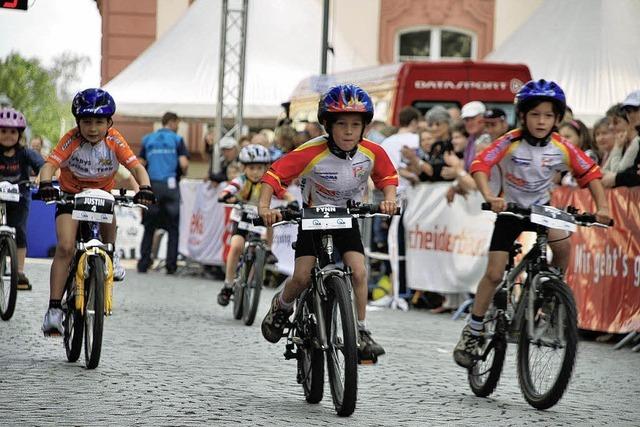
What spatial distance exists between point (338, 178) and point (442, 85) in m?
13.5

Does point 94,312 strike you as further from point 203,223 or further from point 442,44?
point 442,44

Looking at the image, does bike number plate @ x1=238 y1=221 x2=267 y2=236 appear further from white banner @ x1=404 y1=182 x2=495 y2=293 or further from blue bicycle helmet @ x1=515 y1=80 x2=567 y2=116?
blue bicycle helmet @ x1=515 y1=80 x2=567 y2=116

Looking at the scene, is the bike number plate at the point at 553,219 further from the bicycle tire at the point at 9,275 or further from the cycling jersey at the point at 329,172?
the bicycle tire at the point at 9,275

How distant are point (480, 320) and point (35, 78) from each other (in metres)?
76.2

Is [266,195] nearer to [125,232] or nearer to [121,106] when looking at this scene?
[125,232]

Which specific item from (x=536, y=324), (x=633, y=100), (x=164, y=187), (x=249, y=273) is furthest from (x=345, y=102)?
(x=164, y=187)

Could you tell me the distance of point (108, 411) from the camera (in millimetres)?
7711

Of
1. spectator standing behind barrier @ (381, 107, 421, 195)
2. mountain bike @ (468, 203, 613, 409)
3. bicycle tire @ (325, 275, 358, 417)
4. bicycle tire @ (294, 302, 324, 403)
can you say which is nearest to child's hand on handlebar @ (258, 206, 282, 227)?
bicycle tire @ (325, 275, 358, 417)

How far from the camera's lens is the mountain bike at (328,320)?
7.77 metres

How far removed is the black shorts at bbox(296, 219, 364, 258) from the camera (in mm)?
8461

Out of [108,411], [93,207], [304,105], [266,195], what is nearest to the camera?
[108,411]

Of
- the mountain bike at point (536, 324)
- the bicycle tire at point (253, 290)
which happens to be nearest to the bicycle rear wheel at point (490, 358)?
the mountain bike at point (536, 324)

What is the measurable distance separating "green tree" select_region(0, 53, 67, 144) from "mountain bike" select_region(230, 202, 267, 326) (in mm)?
62612

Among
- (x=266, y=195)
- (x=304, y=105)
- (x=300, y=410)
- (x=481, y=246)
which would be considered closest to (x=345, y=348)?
(x=300, y=410)
